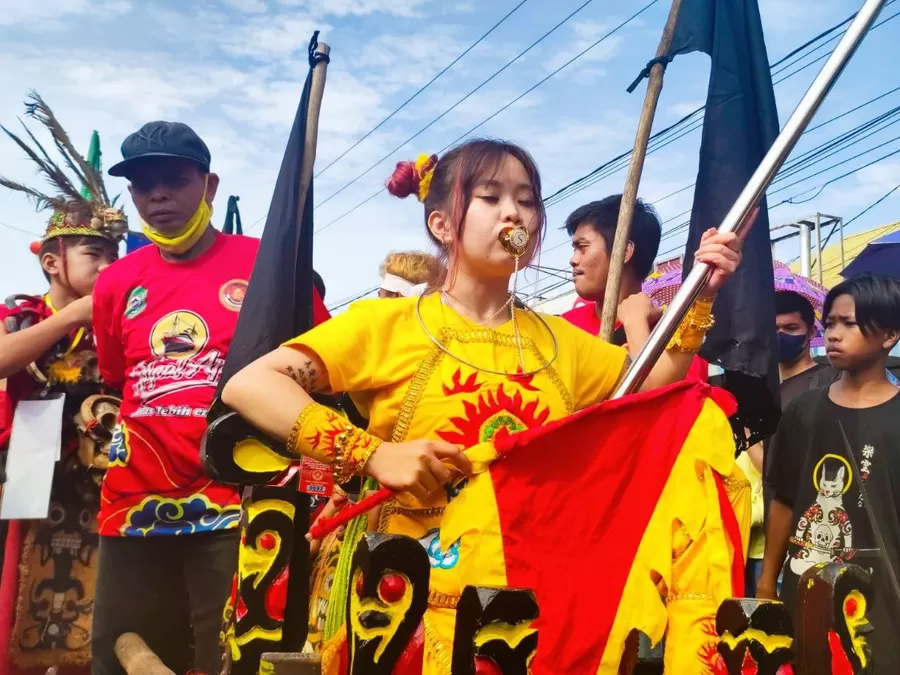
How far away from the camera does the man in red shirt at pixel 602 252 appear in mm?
3311

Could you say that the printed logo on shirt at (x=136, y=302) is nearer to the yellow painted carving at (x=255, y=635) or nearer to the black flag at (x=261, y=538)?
the black flag at (x=261, y=538)

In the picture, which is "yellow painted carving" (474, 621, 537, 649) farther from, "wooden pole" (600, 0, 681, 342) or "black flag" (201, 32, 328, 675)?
"wooden pole" (600, 0, 681, 342)

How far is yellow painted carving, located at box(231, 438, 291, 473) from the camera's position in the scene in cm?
195

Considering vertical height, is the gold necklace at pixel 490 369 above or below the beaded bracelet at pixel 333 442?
above

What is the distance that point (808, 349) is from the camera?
460 cm

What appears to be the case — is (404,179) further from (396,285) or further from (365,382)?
(396,285)

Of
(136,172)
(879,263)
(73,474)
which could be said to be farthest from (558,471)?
(879,263)

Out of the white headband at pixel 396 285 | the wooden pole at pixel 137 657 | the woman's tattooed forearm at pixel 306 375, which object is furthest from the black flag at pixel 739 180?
the white headband at pixel 396 285

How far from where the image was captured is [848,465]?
332cm

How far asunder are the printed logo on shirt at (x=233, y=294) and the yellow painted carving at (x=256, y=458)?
42.1 inches

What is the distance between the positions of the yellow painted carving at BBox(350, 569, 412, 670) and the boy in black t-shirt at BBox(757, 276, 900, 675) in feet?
7.51

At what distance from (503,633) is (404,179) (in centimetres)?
149

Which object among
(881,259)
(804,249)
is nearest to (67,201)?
(881,259)

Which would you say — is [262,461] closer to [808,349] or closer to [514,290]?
[514,290]
